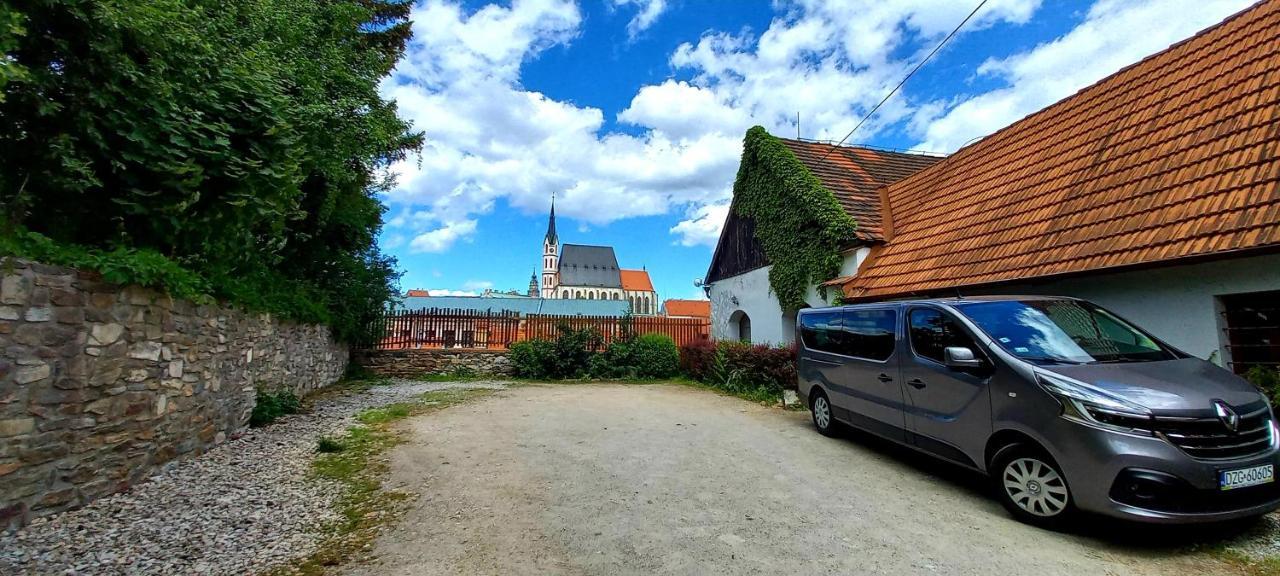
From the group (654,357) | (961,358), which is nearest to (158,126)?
(961,358)

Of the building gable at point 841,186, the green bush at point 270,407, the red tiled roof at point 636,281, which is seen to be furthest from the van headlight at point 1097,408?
the red tiled roof at point 636,281

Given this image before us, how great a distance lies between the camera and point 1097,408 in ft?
11.3

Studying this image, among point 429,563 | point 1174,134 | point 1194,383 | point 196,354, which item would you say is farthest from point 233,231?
point 1174,134

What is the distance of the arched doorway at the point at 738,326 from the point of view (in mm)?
16859

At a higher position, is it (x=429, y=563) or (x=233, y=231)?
(x=233, y=231)

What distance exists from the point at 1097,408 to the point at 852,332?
2.86m

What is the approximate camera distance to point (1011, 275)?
7.42 metres

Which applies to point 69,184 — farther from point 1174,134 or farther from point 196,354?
point 1174,134

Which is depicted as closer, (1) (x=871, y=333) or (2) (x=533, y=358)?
(1) (x=871, y=333)

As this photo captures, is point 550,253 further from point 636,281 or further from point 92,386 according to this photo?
point 92,386

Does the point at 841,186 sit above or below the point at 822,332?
above

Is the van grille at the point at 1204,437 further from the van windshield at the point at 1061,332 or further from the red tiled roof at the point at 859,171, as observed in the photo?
the red tiled roof at the point at 859,171

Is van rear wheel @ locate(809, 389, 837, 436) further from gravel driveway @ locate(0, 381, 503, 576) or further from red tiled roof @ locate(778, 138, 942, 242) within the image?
gravel driveway @ locate(0, 381, 503, 576)

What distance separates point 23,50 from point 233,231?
6.48ft
